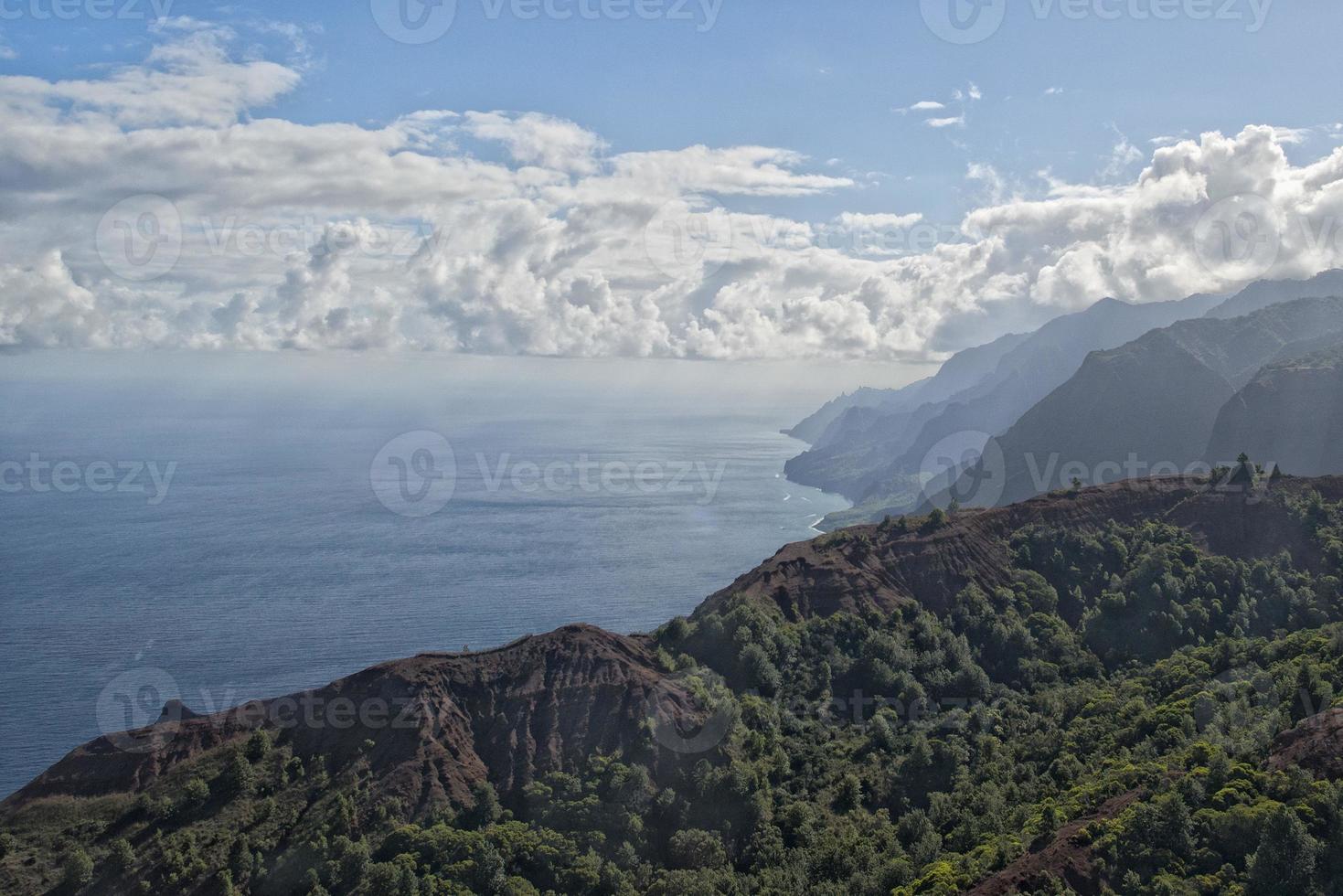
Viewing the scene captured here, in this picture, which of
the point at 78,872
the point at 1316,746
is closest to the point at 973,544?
the point at 1316,746

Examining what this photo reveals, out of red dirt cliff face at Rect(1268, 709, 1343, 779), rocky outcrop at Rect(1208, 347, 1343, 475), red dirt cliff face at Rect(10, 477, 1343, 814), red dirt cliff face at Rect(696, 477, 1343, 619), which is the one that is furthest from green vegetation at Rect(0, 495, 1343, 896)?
rocky outcrop at Rect(1208, 347, 1343, 475)

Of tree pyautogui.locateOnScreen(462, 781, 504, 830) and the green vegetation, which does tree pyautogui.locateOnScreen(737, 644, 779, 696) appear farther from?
tree pyautogui.locateOnScreen(462, 781, 504, 830)

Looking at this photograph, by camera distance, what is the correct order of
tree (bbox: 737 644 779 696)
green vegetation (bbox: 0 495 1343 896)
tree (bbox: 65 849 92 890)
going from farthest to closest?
tree (bbox: 737 644 779 696) → tree (bbox: 65 849 92 890) → green vegetation (bbox: 0 495 1343 896)

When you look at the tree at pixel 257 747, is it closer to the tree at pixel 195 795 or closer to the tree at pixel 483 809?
the tree at pixel 195 795

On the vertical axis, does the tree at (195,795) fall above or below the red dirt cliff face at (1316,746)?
below

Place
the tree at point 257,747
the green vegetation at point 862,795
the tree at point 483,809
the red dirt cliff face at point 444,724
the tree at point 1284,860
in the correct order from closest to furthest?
the tree at point 1284,860 → the green vegetation at point 862,795 → the tree at point 483,809 → the red dirt cliff face at point 444,724 → the tree at point 257,747

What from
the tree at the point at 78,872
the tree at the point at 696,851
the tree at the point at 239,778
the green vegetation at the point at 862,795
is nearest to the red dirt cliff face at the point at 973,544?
the green vegetation at the point at 862,795
